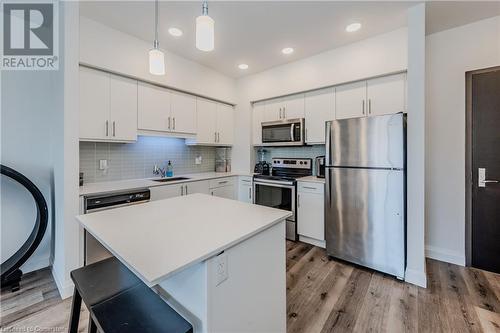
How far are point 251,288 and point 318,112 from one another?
8.81ft

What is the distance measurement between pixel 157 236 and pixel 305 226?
239 centimetres

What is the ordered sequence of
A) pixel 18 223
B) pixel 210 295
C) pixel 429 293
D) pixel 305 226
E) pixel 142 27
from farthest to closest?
1. pixel 305 226
2. pixel 142 27
3. pixel 18 223
4. pixel 429 293
5. pixel 210 295

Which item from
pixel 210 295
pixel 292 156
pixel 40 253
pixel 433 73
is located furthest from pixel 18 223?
pixel 433 73

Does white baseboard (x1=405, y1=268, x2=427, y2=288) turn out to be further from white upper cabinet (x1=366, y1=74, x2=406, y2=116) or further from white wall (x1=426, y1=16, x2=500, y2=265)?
white upper cabinet (x1=366, y1=74, x2=406, y2=116)

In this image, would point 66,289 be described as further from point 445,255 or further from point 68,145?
point 445,255

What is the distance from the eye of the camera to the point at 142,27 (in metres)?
2.54

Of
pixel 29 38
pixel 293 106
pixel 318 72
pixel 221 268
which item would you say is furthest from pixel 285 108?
pixel 29 38

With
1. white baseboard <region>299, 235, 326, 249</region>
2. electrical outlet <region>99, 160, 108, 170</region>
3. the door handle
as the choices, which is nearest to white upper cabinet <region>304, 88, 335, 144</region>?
white baseboard <region>299, 235, 326, 249</region>

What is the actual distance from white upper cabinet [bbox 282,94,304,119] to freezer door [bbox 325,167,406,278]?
119 centimetres

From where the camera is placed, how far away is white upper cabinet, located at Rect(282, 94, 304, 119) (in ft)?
11.3

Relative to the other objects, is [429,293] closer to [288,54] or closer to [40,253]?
[288,54]

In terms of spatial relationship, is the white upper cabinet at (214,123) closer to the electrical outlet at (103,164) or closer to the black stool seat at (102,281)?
the electrical outlet at (103,164)

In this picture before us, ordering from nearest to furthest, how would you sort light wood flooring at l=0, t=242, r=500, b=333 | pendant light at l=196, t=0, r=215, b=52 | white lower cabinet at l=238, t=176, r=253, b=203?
pendant light at l=196, t=0, r=215, b=52
light wood flooring at l=0, t=242, r=500, b=333
white lower cabinet at l=238, t=176, r=253, b=203

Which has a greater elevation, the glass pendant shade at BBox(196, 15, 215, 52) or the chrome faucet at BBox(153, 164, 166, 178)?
the glass pendant shade at BBox(196, 15, 215, 52)
